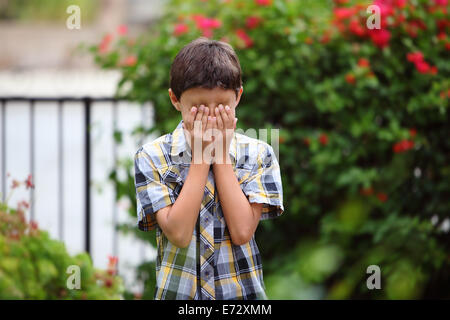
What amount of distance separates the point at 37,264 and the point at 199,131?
118 centimetres

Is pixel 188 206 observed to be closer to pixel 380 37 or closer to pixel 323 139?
pixel 323 139

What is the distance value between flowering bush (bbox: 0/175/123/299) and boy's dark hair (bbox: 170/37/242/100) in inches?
39.4

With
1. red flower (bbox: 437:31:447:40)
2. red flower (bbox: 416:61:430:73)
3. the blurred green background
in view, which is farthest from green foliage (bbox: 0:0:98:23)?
red flower (bbox: 416:61:430:73)

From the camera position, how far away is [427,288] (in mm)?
3629

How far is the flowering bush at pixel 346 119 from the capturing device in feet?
11.6

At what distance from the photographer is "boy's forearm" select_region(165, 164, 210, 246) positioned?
1.56m

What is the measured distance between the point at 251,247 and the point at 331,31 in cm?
230

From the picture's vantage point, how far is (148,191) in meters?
1.64

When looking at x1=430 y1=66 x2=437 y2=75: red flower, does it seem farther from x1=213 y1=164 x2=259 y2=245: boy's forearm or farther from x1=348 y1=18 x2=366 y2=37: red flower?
x1=213 y1=164 x2=259 y2=245: boy's forearm

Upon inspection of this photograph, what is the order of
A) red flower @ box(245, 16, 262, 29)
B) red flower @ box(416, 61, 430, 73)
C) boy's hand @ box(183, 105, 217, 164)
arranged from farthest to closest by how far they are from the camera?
red flower @ box(245, 16, 262, 29)
red flower @ box(416, 61, 430, 73)
boy's hand @ box(183, 105, 217, 164)

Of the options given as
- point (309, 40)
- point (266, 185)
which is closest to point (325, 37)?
point (309, 40)
